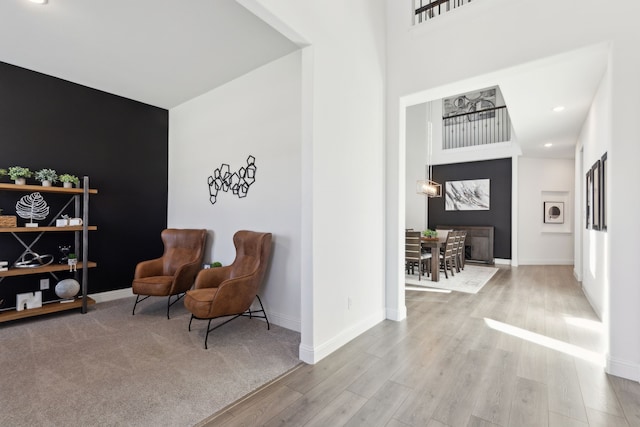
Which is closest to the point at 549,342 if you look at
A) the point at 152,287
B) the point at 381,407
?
the point at 381,407

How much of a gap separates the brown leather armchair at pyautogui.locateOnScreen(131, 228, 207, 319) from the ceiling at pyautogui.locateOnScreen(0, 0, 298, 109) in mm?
2164

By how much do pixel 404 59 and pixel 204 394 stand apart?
387cm

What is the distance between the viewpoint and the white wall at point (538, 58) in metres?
2.37

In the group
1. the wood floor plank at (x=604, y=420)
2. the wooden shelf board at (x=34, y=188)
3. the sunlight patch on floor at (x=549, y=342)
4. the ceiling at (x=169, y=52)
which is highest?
the ceiling at (x=169, y=52)

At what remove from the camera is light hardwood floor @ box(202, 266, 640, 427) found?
1.90 metres

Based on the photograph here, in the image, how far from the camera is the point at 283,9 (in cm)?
235

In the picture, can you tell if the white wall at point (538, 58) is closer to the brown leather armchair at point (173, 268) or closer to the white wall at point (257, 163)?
the white wall at point (257, 163)

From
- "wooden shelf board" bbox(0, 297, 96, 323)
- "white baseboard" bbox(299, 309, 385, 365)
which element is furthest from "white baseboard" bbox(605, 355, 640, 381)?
"wooden shelf board" bbox(0, 297, 96, 323)

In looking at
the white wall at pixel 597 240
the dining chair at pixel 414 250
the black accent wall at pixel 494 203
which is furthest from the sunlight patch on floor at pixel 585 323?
the black accent wall at pixel 494 203

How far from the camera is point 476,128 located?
351 inches

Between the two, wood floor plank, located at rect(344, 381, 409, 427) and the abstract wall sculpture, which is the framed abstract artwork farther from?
the abstract wall sculpture

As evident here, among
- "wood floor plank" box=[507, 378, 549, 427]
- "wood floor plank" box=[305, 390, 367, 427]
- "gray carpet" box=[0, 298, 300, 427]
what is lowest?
"gray carpet" box=[0, 298, 300, 427]

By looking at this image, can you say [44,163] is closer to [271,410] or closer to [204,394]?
[204,394]

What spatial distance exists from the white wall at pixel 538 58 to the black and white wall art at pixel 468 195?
4800 mm
